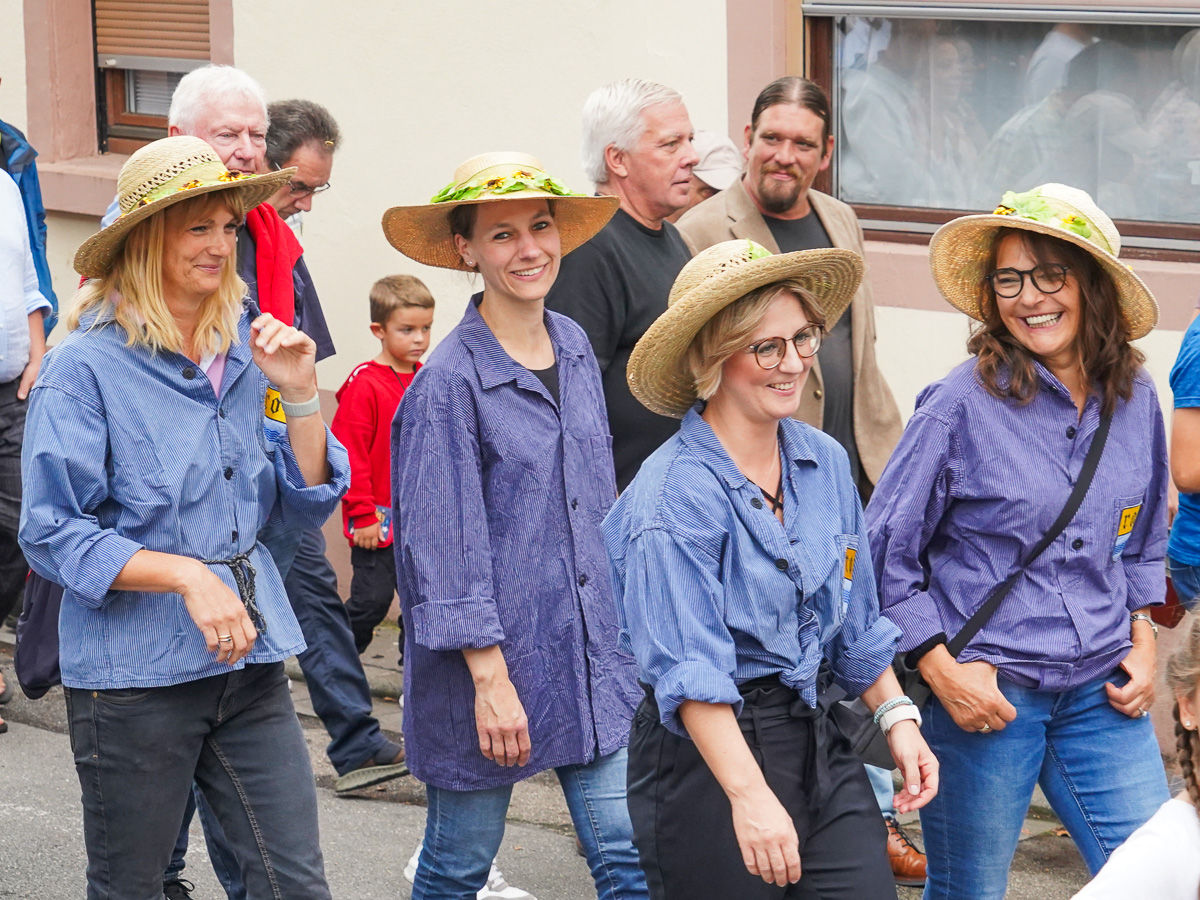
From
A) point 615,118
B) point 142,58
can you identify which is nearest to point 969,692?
point 615,118

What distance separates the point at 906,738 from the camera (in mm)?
3129

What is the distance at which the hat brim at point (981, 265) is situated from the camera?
3.49 meters

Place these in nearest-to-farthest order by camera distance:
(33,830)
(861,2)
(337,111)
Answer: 1. (33,830)
2. (861,2)
3. (337,111)

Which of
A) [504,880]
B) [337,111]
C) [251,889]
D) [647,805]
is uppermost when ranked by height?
[337,111]

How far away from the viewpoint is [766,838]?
282 cm

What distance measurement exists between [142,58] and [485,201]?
221 inches

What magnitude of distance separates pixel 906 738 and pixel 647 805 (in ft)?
1.68

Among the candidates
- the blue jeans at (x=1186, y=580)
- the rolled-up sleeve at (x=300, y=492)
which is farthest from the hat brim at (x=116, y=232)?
the blue jeans at (x=1186, y=580)

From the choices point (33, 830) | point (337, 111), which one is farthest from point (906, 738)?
point (337, 111)

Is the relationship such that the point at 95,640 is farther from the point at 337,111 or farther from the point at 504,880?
the point at 337,111

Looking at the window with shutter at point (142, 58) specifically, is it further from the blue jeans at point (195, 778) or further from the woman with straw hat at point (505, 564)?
the blue jeans at point (195, 778)

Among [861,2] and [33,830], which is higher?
[861,2]

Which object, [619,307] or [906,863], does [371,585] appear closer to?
[619,307]

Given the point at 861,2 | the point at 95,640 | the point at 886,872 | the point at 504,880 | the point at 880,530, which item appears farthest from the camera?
the point at 861,2
